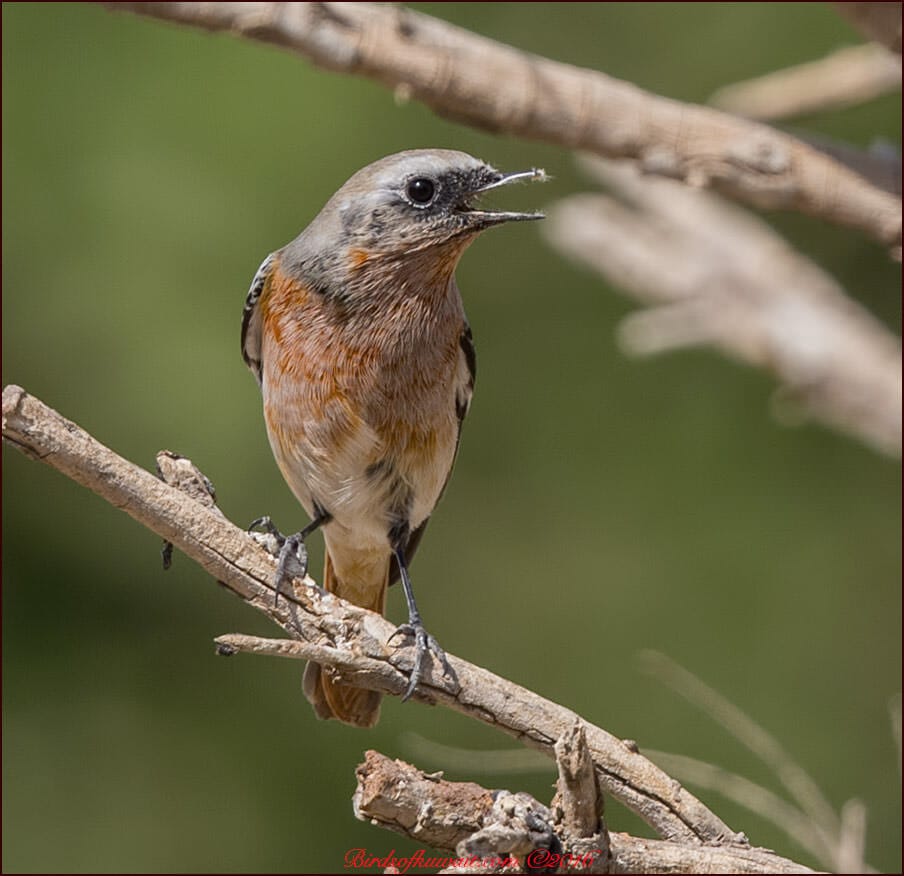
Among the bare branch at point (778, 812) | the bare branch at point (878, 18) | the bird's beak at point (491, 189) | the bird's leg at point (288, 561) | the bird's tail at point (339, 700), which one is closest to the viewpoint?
the bird's leg at point (288, 561)

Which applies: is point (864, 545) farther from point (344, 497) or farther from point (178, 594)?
point (344, 497)

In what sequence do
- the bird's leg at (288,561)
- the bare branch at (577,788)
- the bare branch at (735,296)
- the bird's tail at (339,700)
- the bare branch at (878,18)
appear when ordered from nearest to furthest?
the bare branch at (577,788) < the bird's leg at (288,561) < the bird's tail at (339,700) < the bare branch at (878,18) < the bare branch at (735,296)

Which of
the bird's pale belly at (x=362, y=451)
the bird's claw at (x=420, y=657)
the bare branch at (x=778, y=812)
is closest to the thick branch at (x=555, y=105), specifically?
the bird's pale belly at (x=362, y=451)

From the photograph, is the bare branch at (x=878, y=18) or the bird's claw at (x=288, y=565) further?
the bare branch at (x=878, y=18)

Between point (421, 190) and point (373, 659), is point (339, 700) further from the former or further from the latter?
point (421, 190)

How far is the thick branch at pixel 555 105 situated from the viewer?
414cm

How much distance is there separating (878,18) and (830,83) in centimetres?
109

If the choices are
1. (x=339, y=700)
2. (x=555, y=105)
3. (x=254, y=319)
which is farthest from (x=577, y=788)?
(x=555, y=105)

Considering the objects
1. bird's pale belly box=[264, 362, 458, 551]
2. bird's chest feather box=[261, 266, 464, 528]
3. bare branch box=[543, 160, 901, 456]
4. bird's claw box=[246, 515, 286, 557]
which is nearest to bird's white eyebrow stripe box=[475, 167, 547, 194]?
bird's chest feather box=[261, 266, 464, 528]

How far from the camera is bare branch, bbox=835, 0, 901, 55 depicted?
14.6 feet

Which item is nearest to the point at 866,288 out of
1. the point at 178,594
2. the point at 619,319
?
the point at 619,319

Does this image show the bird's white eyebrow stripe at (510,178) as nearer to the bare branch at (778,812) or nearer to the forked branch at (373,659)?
the forked branch at (373,659)

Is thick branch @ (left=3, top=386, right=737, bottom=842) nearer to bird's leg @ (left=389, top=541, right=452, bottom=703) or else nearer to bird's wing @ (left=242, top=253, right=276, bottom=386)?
bird's leg @ (left=389, top=541, right=452, bottom=703)

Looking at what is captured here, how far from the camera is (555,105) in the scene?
4.39 meters
